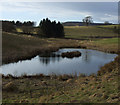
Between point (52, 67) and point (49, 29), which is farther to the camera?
point (49, 29)

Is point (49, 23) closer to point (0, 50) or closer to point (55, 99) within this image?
point (0, 50)

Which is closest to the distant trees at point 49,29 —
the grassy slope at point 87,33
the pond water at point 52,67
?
the grassy slope at point 87,33

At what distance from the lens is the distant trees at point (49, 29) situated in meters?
71.4

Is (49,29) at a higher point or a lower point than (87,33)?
higher

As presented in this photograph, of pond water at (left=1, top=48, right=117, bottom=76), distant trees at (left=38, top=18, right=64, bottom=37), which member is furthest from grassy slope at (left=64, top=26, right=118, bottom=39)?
pond water at (left=1, top=48, right=117, bottom=76)

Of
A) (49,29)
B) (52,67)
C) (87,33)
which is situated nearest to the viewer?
(52,67)

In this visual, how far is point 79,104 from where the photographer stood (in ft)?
26.2

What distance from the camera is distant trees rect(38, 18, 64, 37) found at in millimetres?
71438

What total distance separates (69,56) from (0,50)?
588 inches

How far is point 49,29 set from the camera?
236ft

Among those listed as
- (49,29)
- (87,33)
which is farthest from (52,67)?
(87,33)

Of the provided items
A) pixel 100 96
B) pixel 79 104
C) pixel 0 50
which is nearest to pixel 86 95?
pixel 100 96

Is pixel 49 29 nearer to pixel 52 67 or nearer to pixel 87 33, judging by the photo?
pixel 87 33

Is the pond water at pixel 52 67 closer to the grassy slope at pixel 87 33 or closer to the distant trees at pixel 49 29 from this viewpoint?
the distant trees at pixel 49 29
